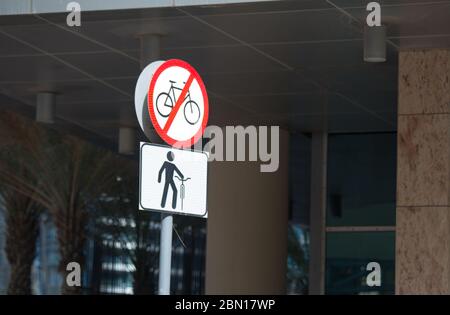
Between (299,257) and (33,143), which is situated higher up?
(33,143)

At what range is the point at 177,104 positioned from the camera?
794 cm

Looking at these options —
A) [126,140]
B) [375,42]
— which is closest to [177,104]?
[375,42]

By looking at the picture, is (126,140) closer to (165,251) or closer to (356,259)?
(356,259)

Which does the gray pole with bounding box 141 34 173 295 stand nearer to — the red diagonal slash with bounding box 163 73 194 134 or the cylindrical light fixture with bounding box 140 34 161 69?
the red diagonal slash with bounding box 163 73 194 134

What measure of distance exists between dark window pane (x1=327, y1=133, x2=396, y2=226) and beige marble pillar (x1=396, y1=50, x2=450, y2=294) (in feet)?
17.8

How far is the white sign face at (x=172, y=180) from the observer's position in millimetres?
7504

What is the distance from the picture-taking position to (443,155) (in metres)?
12.3

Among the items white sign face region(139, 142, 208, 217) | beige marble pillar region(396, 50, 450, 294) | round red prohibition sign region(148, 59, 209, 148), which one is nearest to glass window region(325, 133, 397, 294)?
beige marble pillar region(396, 50, 450, 294)

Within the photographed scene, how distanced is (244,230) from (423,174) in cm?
565

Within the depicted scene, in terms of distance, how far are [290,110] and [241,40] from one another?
393 cm
